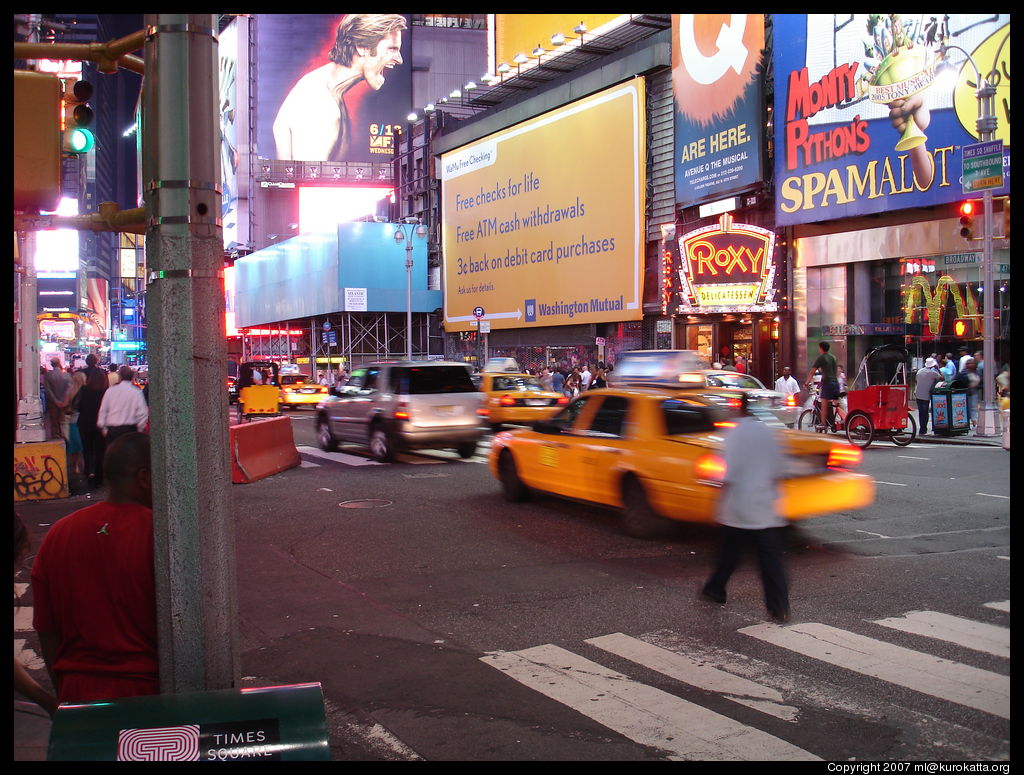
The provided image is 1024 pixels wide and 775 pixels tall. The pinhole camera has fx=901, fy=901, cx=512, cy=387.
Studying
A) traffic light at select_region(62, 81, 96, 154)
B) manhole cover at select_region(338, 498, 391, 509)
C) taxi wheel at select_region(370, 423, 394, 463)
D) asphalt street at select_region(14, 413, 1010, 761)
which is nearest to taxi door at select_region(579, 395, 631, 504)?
asphalt street at select_region(14, 413, 1010, 761)

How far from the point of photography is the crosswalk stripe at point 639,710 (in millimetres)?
4336

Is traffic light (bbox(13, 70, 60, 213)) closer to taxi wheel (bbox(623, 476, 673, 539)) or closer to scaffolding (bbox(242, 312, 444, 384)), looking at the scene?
taxi wheel (bbox(623, 476, 673, 539))

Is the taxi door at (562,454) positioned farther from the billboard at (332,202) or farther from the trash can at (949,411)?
the billboard at (332,202)

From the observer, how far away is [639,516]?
9.42 metres

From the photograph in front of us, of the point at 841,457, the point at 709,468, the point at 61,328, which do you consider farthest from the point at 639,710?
the point at 61,328

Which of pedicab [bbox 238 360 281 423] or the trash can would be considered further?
pedicab [bbox 238 360 281 423]

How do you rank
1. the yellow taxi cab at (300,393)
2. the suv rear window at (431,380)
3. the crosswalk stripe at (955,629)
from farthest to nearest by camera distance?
the yellow taxi cab at (300,393) < the suv rear window at (431,380) < the crosswalk stripe at (955,629)

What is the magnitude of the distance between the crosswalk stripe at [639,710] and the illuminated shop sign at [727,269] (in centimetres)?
2816

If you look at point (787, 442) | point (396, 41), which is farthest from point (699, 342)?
point (396, 41)

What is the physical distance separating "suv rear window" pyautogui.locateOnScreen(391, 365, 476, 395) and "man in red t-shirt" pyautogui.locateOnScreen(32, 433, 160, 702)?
13150mm

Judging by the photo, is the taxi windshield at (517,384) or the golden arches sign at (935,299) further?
the golden arches sign at (935,299)

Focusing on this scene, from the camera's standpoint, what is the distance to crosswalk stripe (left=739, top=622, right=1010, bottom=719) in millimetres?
5008

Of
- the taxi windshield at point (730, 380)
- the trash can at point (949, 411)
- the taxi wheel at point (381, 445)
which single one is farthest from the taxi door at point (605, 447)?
the trash can at point (949, 411)
